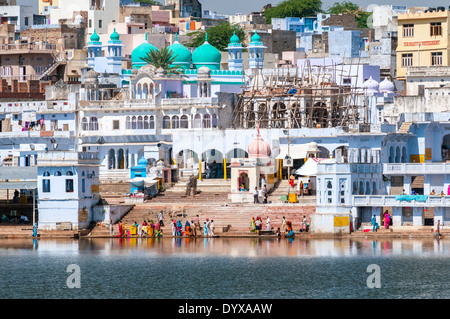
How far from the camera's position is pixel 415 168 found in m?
66.9

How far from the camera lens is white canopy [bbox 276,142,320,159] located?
72.6 meters

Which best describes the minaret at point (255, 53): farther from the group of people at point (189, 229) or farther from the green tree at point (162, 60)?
the group of people at point (189, 229)

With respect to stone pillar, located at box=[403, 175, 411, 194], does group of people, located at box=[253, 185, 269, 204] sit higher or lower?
lower

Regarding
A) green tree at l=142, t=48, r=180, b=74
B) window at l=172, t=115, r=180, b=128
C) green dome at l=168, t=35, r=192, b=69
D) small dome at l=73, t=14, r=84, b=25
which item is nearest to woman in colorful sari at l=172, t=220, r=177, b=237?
window at l=172, t=115, r=180, b=128

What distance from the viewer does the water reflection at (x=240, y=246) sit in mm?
59219

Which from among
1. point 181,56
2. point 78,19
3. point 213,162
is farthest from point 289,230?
point 78,19

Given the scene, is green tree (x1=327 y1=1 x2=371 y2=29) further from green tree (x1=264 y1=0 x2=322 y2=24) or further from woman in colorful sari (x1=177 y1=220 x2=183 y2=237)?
woman in colorful sari (x1=177 y1=220 x2=183 y2=237)

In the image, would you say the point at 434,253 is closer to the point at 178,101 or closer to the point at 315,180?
the point at 315,180

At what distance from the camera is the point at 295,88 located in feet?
260

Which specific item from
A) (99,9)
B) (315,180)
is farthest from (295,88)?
(99,9)

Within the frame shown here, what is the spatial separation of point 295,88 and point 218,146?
6.01 metres

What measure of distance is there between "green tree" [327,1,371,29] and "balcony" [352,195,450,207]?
177 ft

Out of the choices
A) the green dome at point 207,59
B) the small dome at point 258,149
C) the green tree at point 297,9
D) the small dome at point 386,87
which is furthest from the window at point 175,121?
the green tree at point 297,9

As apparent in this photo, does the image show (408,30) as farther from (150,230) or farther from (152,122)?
(150,230)
